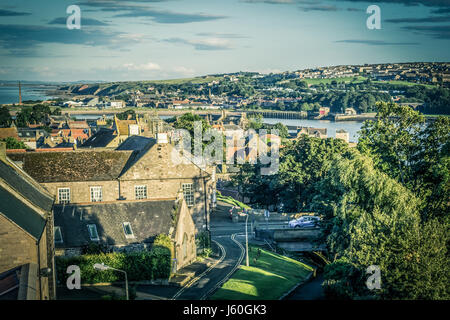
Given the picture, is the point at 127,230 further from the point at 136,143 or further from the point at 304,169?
the point at 304,169

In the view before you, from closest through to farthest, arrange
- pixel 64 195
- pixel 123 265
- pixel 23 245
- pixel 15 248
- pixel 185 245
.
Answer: pixel 15 248
pixel 23 245
pixel 123 265
pixel 185 245
pixel 64 195

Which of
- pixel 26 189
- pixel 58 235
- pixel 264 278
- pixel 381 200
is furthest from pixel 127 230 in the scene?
pixel 381 200

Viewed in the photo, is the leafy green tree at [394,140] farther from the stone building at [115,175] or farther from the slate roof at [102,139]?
the slate roof at [102,139]

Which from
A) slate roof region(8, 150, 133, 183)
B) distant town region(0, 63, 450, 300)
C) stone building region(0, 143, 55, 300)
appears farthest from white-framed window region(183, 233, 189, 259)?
stone building region(0, 143, 55, 300)

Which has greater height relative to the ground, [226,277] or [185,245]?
[185,245]

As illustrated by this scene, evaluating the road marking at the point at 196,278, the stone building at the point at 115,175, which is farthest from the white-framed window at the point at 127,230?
the stone building at the point at 115,175

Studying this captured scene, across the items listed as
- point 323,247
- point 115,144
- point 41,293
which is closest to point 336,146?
point 323,247
